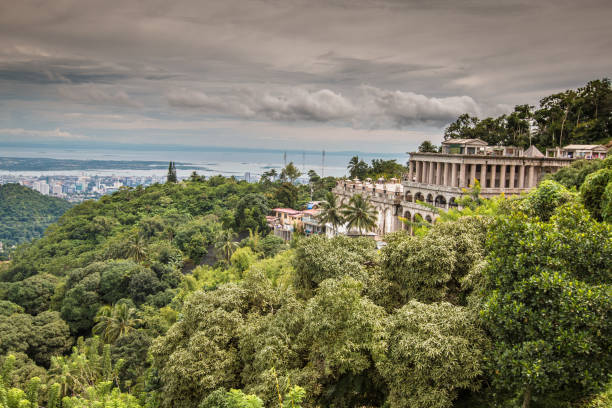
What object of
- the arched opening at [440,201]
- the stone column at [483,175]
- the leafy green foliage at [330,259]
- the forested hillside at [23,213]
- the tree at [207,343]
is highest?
the stone column at [483,175]

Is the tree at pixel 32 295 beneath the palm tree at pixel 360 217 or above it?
beneath

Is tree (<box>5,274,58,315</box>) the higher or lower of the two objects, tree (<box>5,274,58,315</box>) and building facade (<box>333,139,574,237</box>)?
the lower

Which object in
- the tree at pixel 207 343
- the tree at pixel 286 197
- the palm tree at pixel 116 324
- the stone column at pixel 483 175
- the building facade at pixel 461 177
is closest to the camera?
the tree at pixel 207 343

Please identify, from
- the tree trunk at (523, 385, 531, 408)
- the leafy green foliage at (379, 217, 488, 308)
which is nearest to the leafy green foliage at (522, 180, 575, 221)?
the leafy green foliage at (379, 217, 488, 308)

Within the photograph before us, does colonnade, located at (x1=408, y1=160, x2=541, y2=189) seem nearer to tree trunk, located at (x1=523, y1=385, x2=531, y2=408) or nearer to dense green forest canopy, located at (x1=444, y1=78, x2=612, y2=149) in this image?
dense green forest canopy, located at (x1=444, y1=78, x2=612, y2=149)

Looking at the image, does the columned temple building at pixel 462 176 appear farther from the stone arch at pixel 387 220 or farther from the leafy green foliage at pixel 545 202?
the leafy green foliage at pixel 545 202

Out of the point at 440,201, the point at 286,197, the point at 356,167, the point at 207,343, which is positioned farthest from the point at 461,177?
the point at 356,167

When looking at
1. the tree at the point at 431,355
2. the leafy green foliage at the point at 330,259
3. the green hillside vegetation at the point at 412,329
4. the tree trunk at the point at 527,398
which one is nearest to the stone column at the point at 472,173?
the green hillside vegetation at the point at 412,329
